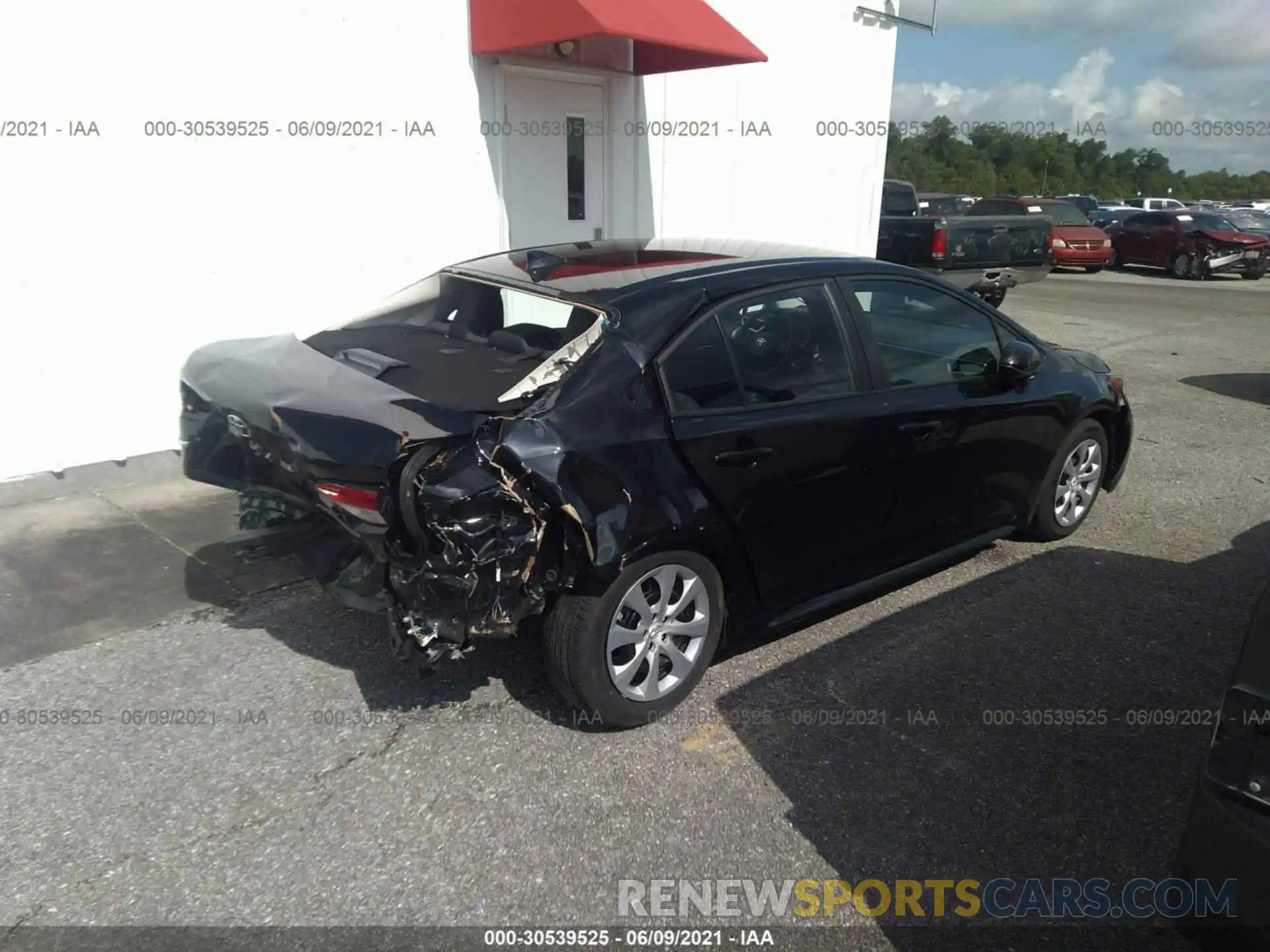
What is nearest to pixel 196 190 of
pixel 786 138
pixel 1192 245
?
pixel 786 138

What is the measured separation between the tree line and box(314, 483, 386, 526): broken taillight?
64.7 metres

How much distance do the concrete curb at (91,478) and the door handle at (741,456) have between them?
13.7ft

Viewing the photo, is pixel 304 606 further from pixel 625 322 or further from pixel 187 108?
pixel 187 108

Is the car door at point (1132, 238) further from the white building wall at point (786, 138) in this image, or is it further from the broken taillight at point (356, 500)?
the broken taillight at point (356, 500)

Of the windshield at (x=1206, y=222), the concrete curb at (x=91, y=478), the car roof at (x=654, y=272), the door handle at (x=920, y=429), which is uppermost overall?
the car roof at (x=654, y=272)

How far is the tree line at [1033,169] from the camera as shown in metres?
67.0

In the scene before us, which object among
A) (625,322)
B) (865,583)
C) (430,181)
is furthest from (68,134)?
(865,583)

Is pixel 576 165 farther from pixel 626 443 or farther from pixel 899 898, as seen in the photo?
pixel 899 898

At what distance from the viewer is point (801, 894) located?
8.71ft

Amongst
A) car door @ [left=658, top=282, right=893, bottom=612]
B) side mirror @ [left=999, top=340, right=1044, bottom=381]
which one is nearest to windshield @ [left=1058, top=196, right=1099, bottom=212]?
side mirror @ [left=999, top=340, right=1044, bottom=381]

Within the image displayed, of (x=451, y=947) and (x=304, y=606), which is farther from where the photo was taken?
(x=304, y=606)

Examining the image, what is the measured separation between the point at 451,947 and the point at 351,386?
1869mm

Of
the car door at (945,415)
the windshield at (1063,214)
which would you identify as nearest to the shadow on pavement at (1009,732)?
the car door at (945,415)

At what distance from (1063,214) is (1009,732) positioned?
74.5ft
